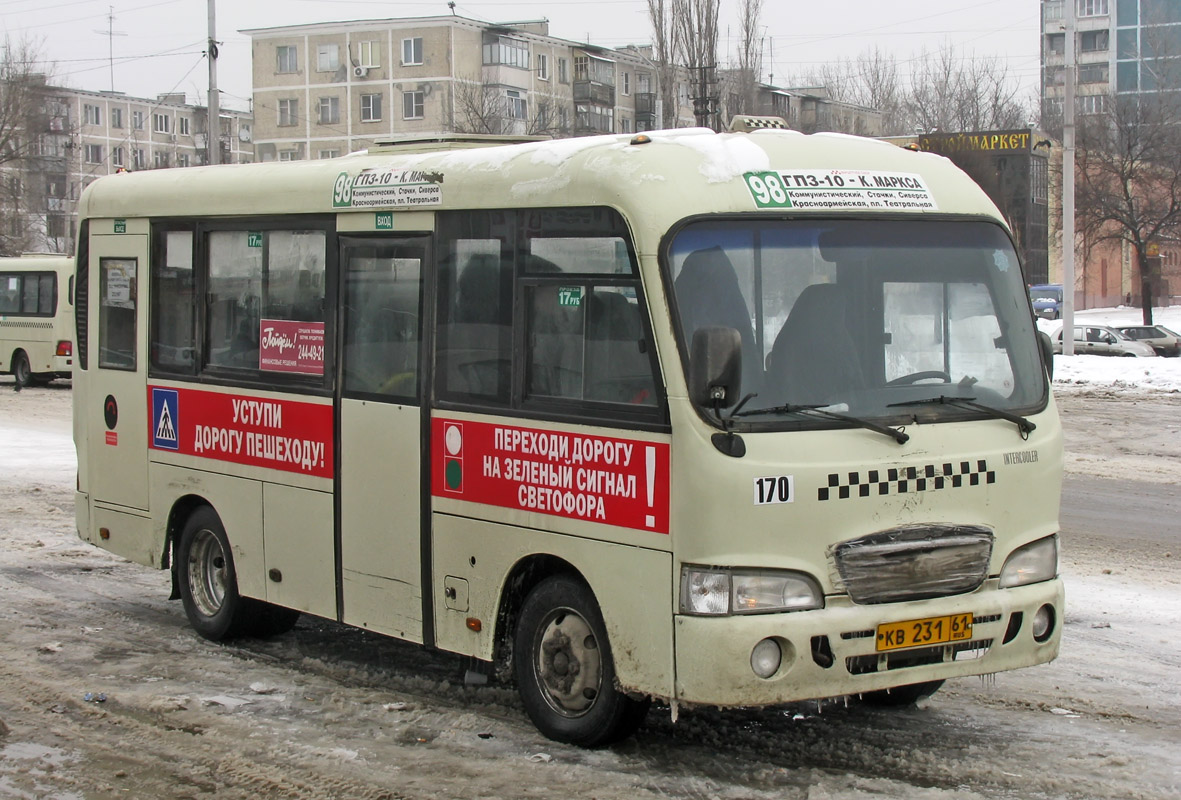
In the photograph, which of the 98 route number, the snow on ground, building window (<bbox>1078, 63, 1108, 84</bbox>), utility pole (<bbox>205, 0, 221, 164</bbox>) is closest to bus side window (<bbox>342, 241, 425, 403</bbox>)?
the 98 route number

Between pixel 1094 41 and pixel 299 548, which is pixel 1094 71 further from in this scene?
pixel 299 548

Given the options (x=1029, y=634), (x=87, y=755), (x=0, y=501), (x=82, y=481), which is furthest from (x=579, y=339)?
(x=0, y=501)

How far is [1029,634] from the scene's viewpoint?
6379 millimetres

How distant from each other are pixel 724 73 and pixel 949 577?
178 feet

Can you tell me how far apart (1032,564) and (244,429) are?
4447 millimetres

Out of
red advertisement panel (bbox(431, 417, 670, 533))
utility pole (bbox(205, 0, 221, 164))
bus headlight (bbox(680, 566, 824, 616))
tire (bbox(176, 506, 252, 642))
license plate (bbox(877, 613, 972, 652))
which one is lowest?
tire (bbox(176, 506, 252, 642))

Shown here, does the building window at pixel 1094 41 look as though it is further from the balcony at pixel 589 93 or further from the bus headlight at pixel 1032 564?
the bus headlight at pixel 1032 564

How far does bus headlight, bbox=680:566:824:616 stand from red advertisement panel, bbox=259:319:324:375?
2957mm

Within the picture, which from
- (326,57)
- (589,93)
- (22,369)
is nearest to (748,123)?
(22,369)

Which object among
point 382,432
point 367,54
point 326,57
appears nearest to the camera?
point 382,432

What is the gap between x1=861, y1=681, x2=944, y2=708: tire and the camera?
705 cm

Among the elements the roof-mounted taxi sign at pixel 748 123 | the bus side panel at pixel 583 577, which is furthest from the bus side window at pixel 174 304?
the roof-mounted taxi sign at pixel 748 123

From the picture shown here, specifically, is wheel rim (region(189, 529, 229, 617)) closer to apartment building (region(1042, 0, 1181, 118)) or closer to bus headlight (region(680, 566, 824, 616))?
bus headlight (region(680, 566, 824, 616))

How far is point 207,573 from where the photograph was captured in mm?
9117
